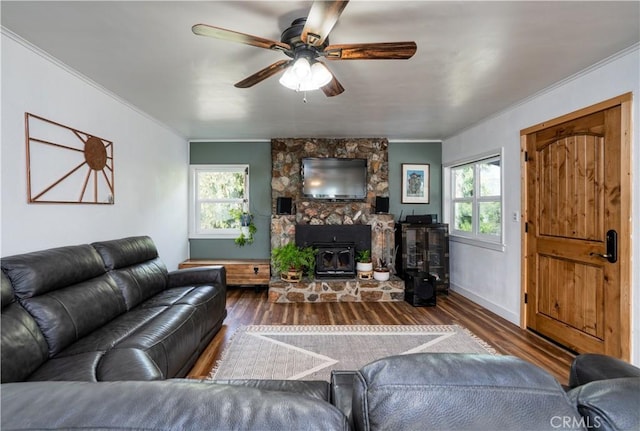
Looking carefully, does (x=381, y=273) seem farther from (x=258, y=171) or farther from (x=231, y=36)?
(x=231, y=36)

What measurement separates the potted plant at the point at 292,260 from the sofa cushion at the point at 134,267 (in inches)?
66.8

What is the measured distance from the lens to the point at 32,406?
20.6 inches

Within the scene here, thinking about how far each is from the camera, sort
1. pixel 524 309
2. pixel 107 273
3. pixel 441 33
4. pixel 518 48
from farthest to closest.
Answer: pixel 524 309
pixel 107 273
pixel 518 48
pixel 441 33

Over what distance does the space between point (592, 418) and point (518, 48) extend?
8.00 ft

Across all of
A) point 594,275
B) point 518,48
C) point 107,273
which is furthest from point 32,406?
point 594,275

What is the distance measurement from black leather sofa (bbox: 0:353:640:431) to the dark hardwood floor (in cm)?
207

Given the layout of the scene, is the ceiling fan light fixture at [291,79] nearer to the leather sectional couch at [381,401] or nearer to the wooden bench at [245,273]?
the leather sectional couch at [381,401]

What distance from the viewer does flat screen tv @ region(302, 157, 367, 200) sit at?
494 centimetres

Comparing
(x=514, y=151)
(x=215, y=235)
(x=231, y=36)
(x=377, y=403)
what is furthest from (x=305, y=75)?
(x=215, y=235)

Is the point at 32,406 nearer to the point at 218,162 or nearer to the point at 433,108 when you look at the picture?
the point at 433,108

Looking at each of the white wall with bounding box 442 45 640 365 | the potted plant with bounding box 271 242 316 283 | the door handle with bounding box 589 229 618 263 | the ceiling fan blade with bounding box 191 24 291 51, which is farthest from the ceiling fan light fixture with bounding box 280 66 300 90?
the potted plant with bounding box 271 242 316 283

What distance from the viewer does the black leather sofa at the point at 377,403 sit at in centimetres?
51

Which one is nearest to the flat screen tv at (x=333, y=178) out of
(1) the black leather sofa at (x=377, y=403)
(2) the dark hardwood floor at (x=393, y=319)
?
(2) the dark hardwood floor at (x=393, y=319)

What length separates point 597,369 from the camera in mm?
968
